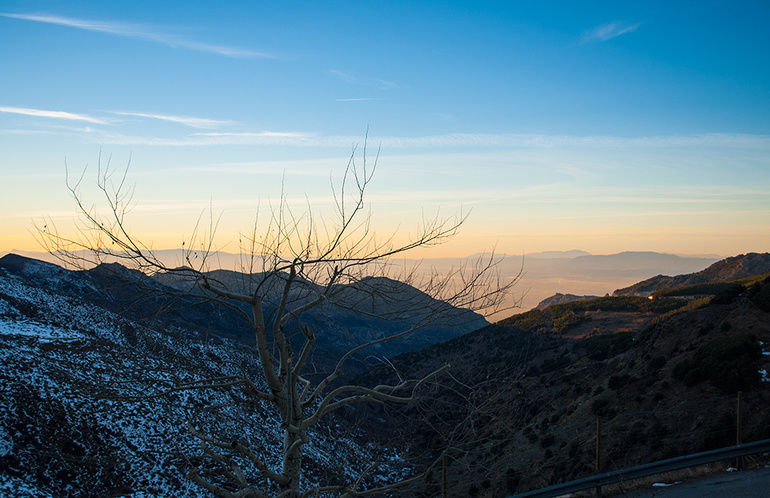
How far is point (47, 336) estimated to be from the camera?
2731cm

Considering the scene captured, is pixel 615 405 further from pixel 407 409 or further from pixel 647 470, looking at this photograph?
pixel 647 470

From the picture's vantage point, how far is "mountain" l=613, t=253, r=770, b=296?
202ft

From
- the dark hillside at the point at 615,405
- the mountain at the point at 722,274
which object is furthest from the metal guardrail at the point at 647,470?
the mountain at the point at 722,274

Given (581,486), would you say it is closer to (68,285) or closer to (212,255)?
(212,255)

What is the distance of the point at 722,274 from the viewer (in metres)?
65.3

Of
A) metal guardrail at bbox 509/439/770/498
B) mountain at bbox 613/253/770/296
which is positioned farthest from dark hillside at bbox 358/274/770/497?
mountain at bbox 613/253/770/296

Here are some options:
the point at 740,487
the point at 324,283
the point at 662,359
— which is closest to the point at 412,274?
the point at 324,283

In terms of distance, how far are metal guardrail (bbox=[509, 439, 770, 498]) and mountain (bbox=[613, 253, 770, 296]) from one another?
204 feet

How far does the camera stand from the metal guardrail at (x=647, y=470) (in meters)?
7.14

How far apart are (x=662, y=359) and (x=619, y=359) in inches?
181

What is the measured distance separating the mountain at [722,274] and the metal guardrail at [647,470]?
6207 cm

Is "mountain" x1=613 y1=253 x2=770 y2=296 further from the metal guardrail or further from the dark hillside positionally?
the metal guardrail

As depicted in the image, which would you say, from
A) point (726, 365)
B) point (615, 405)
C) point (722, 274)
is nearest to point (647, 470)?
point (726, 365)

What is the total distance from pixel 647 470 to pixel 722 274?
72.1 m
